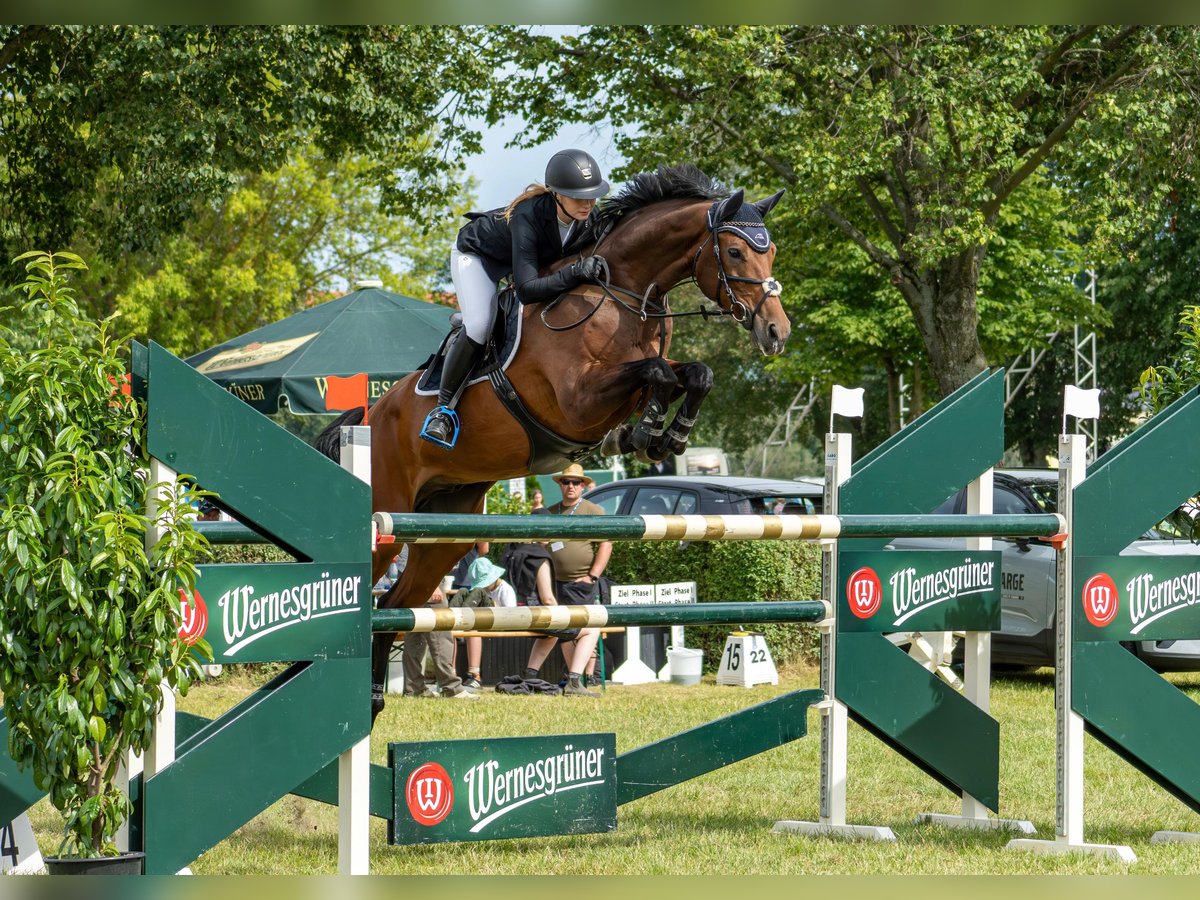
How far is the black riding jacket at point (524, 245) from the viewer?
5.00m

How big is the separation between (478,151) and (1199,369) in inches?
455

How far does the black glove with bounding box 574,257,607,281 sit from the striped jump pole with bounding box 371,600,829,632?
1318 millimetres

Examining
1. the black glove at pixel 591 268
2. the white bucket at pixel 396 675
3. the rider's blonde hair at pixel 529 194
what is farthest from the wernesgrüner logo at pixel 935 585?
the white bucket at pixel 396 675

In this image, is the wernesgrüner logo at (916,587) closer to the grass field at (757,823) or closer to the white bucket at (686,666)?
the grass field at (757,823)

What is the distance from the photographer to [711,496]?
1059 centimetres

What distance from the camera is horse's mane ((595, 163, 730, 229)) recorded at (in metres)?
5.28

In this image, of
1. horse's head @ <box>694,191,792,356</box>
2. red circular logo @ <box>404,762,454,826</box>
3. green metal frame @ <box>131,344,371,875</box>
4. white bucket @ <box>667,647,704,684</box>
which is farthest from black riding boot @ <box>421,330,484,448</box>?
white bucket @ <box>667,647,704,684</box>

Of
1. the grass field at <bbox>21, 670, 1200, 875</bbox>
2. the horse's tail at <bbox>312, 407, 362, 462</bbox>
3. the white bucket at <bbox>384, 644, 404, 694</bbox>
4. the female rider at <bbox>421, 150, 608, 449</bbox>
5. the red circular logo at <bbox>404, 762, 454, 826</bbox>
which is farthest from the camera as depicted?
the white bucket at <bbox>384, 644, 404, 694</bbox>

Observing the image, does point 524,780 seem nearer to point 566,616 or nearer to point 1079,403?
point 566,616

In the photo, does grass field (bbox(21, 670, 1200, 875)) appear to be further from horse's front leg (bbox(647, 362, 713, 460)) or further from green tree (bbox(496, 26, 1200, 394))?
green tree (bbox(496, 26, 1200, 394))

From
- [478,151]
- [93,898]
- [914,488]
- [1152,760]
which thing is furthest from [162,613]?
[478,151]

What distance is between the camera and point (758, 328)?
467cm

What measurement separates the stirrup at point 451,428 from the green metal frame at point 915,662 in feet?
4.85

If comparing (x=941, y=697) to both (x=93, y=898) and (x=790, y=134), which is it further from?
(x=790, y=134)
